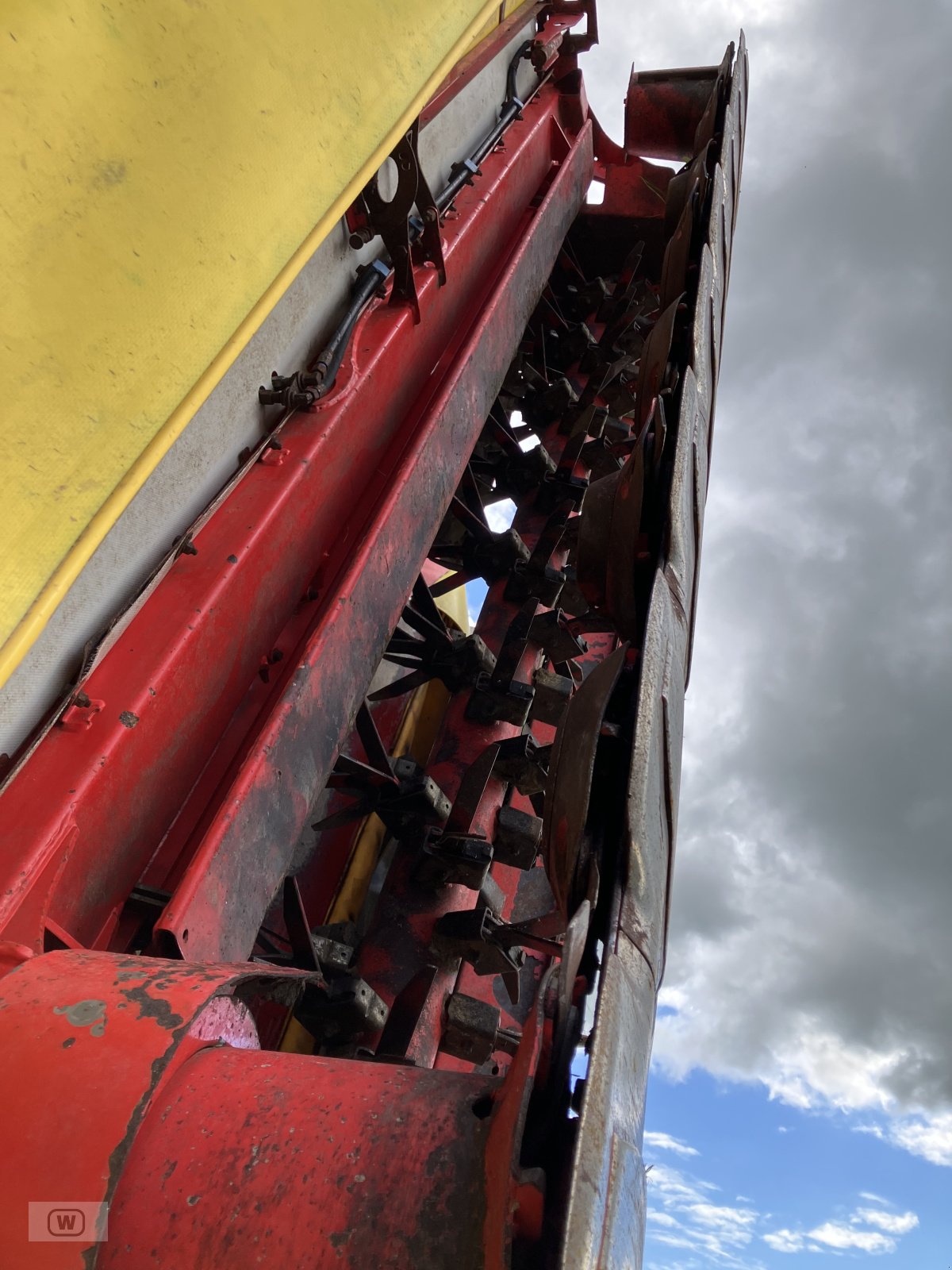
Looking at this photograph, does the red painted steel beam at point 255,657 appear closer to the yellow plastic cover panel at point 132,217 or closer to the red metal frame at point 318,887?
the red metal frame at point 318,887

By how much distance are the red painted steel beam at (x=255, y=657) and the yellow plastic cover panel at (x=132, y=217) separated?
0.54 m

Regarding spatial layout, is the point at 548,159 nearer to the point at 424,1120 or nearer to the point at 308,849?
the point at 308,849

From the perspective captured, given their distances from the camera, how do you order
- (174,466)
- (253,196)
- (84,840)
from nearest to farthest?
(253,196)
(84,840)
(174,466)

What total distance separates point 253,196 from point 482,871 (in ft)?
6.73

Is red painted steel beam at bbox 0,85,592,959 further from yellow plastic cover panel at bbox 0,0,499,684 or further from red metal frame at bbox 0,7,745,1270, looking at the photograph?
yellow plastic cover panel at bbox 0,0,499,684

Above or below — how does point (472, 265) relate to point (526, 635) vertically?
above

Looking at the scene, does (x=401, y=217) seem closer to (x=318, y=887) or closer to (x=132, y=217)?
(x=132, y=217)

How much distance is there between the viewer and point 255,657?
194 centimetres

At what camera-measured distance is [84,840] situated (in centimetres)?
142

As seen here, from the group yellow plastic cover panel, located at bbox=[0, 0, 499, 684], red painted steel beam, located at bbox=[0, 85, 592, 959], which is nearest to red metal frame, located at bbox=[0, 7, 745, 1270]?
red painted steel beam, located at bbox=[0, 85, 592, 959]

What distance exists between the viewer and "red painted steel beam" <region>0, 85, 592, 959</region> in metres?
1.42

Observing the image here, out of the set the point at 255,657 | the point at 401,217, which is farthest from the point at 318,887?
the point at 401,217

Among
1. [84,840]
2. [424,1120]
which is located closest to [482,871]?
[84,840]

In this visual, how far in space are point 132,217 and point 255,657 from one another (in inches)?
40.2
